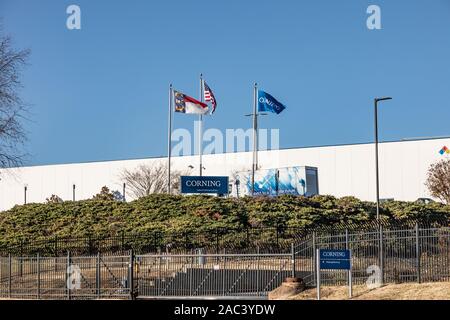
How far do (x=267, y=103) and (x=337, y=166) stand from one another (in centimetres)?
2865

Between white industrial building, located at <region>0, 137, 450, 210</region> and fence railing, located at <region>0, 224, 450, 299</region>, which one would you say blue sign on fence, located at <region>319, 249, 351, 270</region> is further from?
white industrial building, located at <region>0, 137, 450, 210</region>

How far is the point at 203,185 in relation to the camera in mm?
56500

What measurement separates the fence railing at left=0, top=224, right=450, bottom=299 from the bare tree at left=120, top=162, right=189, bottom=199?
53.4 metres

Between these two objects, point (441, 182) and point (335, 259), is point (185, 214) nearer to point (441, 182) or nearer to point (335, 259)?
point (441, 182)

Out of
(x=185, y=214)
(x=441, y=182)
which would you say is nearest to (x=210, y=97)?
(x=185, y=214)

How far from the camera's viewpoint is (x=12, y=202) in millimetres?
108938

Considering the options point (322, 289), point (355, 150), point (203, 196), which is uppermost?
point (355, 150)

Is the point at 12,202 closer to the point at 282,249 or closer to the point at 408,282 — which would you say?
the point at 282,249

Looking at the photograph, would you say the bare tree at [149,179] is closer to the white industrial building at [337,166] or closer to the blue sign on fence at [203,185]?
the white industrial building at [337,166]

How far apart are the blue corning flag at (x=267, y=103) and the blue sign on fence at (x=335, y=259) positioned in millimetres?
37734

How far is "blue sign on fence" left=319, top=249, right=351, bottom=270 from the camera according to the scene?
2218 cm
